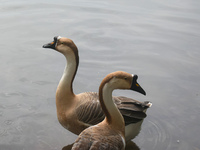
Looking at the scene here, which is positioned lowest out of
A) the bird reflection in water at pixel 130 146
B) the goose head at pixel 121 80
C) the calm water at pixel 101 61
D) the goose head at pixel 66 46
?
the bird reflection in water at pixel 130 146

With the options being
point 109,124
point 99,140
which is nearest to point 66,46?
point 109,124

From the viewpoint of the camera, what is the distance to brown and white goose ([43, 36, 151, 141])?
15.8 ft

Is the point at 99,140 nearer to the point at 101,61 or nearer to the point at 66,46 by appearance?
the point at 66,46

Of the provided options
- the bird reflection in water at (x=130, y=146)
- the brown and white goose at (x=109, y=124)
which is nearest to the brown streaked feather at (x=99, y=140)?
the brown and white goose at (x=109, y=124)

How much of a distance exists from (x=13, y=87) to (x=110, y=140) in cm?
305

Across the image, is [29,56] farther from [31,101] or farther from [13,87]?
[31,101]

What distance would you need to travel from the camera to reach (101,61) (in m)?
7.59

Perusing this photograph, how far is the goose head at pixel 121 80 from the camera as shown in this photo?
13.8 ft

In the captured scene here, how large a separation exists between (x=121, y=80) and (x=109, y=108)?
1.34 ft

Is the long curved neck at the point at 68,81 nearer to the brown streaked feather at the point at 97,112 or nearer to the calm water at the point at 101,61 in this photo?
the brown streaked feather at the point at 97,112

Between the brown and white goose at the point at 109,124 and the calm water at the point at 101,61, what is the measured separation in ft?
3.03

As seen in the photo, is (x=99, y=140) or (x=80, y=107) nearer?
(x=99, y=140)

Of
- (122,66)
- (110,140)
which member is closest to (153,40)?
(122,66)

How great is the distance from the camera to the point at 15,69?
7125mm
